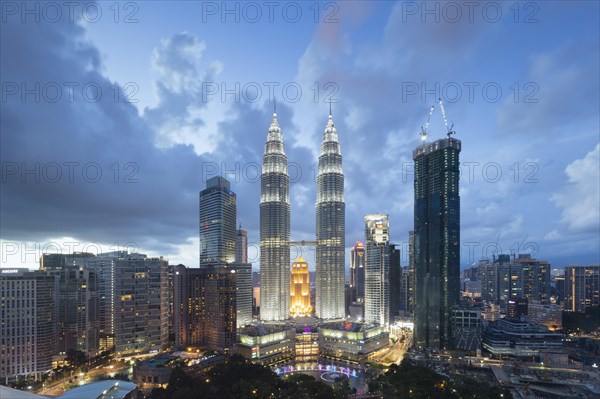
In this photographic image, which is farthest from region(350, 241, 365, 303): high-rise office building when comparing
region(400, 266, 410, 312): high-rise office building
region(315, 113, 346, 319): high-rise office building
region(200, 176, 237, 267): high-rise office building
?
region(200, 176, 237, 267): high-rise office building

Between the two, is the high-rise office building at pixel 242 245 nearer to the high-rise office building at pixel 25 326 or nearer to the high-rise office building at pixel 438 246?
the high-rise office building at pixel 438 246

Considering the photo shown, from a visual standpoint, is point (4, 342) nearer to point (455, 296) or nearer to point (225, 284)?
point (225, 284)

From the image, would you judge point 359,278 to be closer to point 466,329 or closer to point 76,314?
point 466,329

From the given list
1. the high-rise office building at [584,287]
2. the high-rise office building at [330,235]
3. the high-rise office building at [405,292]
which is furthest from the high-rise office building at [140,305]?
the high-rise office building at [584,287]

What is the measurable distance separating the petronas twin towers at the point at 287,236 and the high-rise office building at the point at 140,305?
13174 millimetres

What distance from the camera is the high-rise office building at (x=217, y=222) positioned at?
40.4m

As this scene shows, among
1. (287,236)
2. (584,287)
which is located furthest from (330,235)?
(584,287)

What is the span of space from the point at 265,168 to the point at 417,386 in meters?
29.3

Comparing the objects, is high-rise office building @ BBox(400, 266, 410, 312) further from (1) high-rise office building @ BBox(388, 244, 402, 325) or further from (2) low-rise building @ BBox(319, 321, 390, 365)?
(2) low-rise building @ BBox(319, 321, 390, 365)

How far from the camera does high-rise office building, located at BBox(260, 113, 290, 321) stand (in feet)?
122

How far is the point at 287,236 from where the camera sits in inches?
1532

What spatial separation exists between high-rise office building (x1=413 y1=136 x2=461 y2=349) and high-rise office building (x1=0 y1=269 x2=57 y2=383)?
83.2 ft

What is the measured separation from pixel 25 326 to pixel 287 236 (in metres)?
24.2

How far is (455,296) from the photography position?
27.1 m
